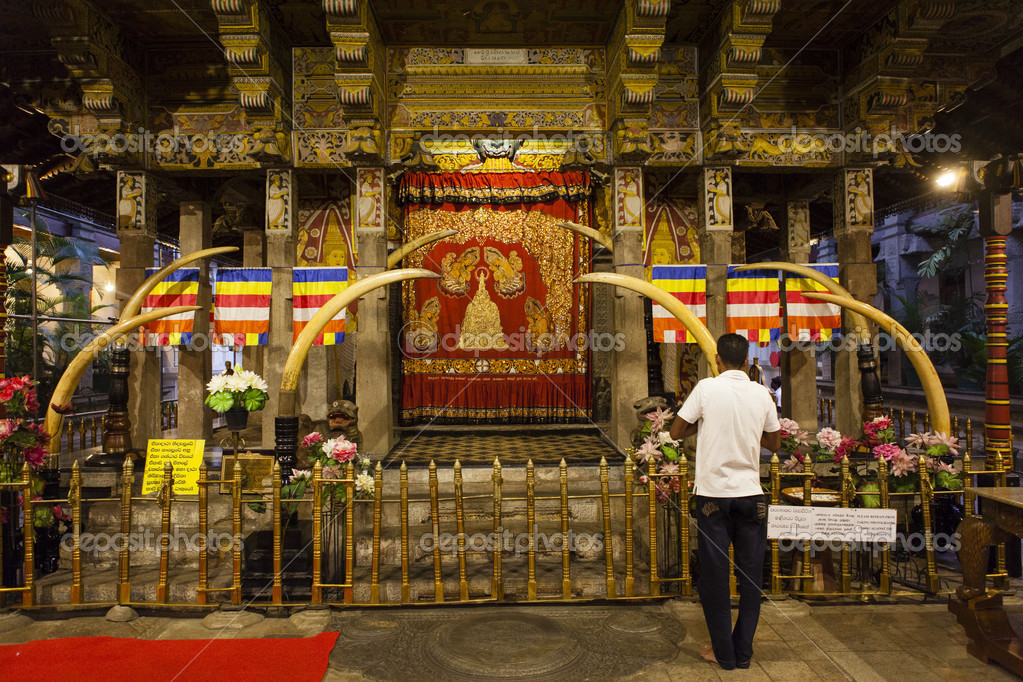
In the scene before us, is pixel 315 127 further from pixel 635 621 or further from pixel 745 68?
pixel 635 621

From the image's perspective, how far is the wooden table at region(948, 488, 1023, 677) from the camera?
3465 millimetres

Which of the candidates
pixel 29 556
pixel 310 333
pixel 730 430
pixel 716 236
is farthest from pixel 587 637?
pixel 716 236

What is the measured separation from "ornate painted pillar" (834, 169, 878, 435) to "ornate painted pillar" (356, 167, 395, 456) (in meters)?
6.61

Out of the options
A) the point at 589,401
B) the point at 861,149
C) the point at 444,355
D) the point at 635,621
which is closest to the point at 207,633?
the point at 635,621

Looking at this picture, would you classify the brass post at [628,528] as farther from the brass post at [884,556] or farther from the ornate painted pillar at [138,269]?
the ornate painted pillar at [138,269]

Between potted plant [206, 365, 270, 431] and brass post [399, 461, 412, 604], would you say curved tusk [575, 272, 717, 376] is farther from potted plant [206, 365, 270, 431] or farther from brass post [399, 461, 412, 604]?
potted plant [206, 365, 270, 431]

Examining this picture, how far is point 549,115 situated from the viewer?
27.6 ft

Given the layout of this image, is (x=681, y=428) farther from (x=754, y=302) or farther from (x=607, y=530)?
(x=754, y=302)

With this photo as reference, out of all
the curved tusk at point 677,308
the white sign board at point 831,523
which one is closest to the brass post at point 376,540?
the white sign board at point 831,523

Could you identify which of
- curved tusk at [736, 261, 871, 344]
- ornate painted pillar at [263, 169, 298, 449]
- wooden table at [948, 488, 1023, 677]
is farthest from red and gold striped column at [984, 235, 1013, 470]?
ornate painted pillar at [263, 169, 298, 449]

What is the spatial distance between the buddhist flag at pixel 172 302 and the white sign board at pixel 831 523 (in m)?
7.79

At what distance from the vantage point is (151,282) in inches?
292

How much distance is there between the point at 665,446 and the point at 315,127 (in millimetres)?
6732

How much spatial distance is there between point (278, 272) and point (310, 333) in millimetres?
2818
